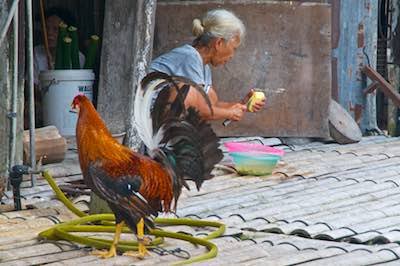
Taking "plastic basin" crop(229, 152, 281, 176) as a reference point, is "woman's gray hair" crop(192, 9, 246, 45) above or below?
above

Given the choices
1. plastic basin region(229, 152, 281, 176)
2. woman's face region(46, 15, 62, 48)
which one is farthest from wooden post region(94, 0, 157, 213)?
woman's face region(46, 15, 62, 48)

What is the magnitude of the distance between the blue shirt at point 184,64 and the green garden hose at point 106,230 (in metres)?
1.42

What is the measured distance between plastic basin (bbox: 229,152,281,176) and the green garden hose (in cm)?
166

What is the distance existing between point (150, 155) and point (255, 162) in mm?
2312

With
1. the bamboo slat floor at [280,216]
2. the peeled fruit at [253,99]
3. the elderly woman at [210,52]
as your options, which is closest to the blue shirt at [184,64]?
the elderly woman at [210,52]

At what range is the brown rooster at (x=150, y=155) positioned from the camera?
485 cm

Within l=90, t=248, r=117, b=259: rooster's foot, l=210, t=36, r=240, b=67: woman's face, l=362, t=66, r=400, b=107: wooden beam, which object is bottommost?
l=90, t=248, r=117, b=259: rooster's foot

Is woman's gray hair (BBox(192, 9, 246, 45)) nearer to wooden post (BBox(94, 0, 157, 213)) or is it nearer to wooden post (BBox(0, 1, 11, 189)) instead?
wooden post (BBox(94, 0, 157, 213))

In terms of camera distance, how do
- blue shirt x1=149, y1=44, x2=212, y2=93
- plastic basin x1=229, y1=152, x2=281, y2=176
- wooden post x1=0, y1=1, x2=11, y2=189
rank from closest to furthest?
wooden post x1=0, y1=1, x2=11, y2=189 < blue shirt x1=149, y1=44, x2=212, y2=93 < plastic basin x1=229, y1=152, x2=281, y2=176

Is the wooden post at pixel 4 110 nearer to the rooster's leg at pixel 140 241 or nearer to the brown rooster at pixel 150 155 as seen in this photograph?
the brown rooster at pixel 150 155

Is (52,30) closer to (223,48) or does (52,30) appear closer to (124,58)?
(124,58)

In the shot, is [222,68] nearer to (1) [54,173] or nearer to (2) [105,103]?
(2) [105,103]

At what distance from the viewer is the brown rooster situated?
4.85m

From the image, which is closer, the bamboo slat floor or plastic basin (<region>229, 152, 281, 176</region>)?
the bamboo slat floor
